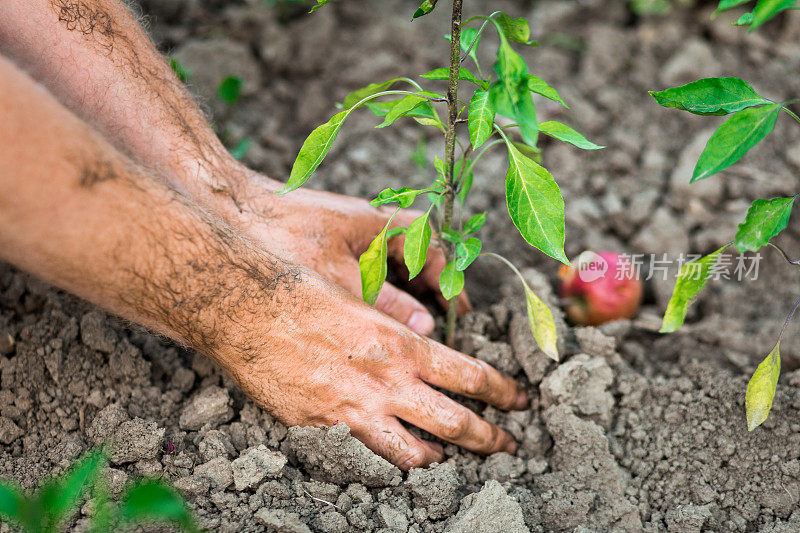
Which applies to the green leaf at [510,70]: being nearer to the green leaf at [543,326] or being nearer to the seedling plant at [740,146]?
the seedling plant at [740,146]

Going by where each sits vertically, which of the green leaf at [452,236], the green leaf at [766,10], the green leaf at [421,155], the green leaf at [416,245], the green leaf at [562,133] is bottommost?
→ the green leaf at [421,155]

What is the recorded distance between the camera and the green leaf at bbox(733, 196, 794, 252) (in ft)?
4.74

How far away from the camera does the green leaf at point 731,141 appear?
131 centimetres

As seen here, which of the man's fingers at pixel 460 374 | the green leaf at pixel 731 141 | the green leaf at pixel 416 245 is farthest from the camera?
the man's fingers at pixel 460 374

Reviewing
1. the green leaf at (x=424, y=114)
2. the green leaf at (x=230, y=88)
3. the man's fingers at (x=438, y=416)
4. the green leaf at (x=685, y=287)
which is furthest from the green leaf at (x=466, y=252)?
the green leaf at (x=230, y=88)

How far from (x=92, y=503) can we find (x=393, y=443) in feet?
2.35

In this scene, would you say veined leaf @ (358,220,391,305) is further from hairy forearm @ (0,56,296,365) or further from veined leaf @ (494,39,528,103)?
veined leaf @ (494,39,528,103)

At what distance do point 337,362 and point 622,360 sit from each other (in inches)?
35.9

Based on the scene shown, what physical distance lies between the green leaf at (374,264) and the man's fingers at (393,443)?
362mm

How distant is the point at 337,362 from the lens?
171cm

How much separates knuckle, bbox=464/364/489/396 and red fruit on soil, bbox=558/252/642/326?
588 millimetres

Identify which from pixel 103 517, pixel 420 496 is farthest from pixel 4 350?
pixel 420 496

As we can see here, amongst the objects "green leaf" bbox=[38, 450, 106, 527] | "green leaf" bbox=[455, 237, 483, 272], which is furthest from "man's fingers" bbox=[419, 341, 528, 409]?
"green leaf" bbox=[38, 450, 106, 527]

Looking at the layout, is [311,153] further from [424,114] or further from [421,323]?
[421,323]
